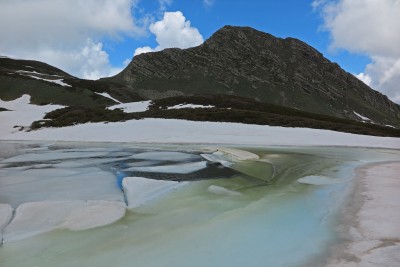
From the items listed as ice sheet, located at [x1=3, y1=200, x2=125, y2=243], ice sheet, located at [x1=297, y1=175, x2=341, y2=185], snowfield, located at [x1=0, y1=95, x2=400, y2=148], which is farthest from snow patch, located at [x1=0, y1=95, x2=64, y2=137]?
ice sheet, located at [x1=297, y1=175, x2=341, y2=185]

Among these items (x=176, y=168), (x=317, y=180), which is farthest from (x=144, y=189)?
(x=317, y=180)

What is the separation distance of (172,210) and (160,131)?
85.3 feet

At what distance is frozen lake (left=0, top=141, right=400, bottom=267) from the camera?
18.7ft

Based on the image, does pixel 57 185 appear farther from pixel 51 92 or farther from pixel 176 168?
pixel 51 92

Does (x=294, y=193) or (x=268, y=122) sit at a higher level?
(x=268, y=122)

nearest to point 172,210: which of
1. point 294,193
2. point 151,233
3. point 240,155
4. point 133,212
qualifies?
point 133,212

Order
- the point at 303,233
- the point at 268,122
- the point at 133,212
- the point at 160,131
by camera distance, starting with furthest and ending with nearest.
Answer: the point at 268,122
the point at 160,131
the point at 133,212
the point at 303,233

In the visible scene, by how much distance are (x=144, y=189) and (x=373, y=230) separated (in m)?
6.29

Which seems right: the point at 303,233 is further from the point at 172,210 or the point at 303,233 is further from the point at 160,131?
the point at 160,131

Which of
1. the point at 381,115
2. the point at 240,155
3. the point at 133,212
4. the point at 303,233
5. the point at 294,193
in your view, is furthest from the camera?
the point at 381,115

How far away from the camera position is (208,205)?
888 centimetres

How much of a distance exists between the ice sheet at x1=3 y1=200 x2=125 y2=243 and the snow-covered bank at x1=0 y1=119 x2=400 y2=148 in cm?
2210

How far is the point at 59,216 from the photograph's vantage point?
766 cm

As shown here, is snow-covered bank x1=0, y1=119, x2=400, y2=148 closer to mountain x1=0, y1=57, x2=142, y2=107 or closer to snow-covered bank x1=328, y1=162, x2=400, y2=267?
snow-covered bank x1=328, y1=162, x2=400, y2=267
